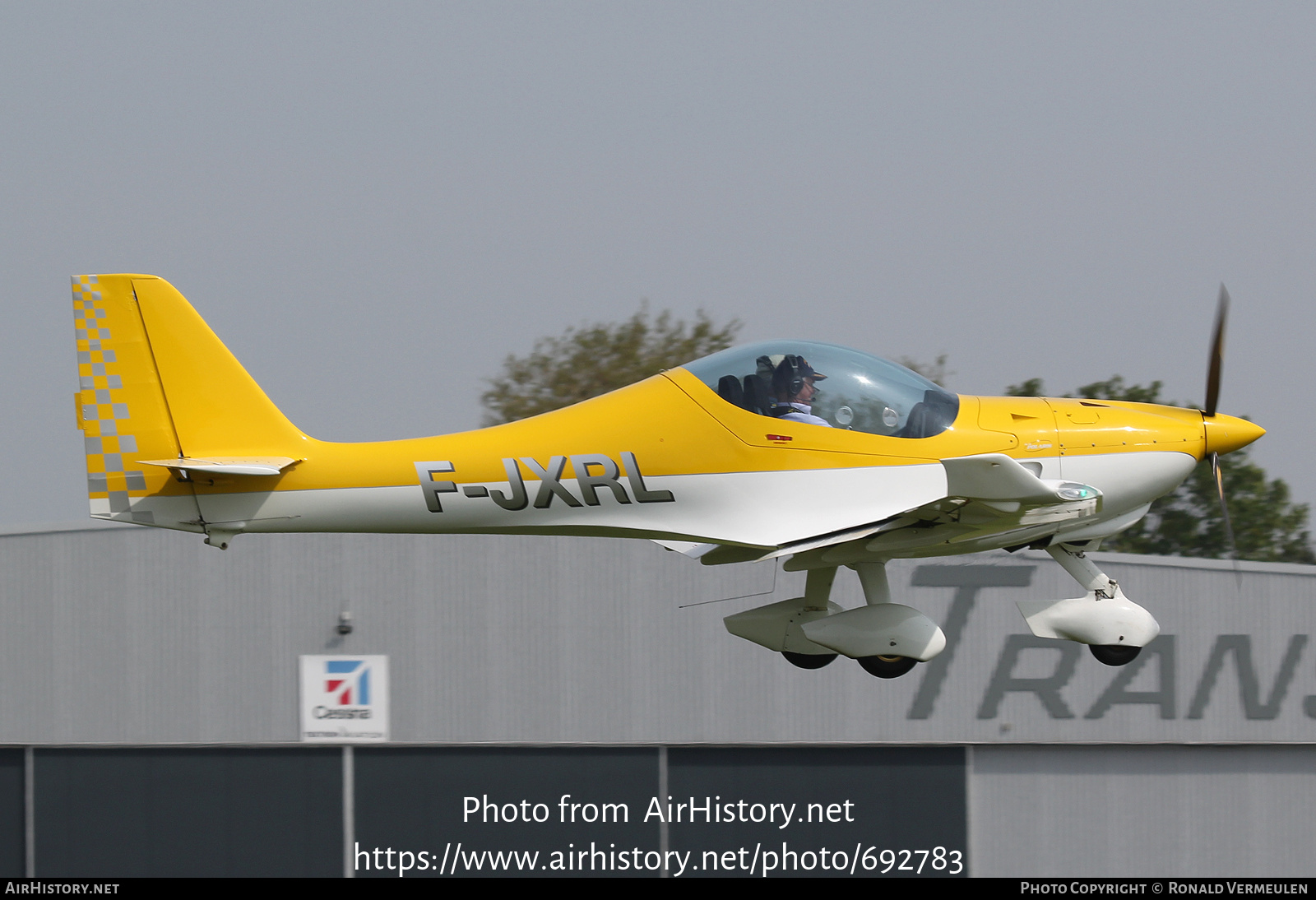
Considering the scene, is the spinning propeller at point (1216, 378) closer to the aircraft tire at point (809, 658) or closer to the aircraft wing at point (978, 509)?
the aircraft wing at point (978, 509)

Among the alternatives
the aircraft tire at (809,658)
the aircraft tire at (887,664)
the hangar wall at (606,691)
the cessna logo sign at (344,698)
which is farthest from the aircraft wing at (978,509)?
the cessna logo sign at (344,698)

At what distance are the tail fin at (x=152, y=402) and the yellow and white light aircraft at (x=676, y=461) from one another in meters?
0.01

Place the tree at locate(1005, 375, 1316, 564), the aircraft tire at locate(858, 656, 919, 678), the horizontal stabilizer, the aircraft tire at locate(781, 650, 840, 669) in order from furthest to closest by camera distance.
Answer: the tree at locate(1005, 375, 1316, 564) < the aircraft tire at locate(781, 650, 840, 669) < the aircraft tire at locate(858, 656, 919, 678) < the horizontal stabilizer

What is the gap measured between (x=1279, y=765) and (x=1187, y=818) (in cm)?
189

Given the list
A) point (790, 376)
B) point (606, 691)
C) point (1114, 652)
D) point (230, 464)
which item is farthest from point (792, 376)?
point (606, 691)

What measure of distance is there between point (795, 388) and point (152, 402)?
4851 millimetres

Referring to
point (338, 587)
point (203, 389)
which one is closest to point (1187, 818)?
point (338, 587)

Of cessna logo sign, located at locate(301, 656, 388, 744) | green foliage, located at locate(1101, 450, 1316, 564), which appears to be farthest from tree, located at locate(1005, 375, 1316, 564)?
cessna logo sign, located at locate(301, 656, 388, 744)

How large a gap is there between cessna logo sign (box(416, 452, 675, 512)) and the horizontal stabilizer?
1046 mm

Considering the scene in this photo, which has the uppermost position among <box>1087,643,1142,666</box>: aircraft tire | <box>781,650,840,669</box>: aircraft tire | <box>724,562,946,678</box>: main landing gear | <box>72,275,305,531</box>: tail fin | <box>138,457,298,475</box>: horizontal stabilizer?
<box>72,275,305,531</box>: tail fin

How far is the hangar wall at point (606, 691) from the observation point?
2319 cm

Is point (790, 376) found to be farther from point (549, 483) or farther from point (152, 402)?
point (152, 402)

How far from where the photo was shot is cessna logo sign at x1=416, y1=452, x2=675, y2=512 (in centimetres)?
1037

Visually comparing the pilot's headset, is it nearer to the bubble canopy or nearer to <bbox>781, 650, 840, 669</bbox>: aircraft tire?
the bubble canopy
